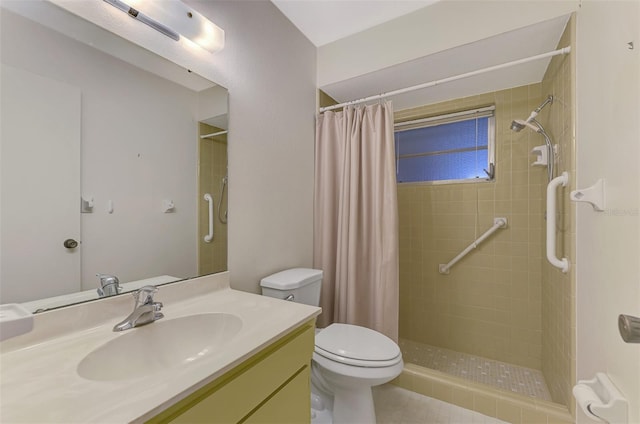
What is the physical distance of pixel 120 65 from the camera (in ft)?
3.09

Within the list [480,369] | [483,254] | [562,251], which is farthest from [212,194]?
[480,369]

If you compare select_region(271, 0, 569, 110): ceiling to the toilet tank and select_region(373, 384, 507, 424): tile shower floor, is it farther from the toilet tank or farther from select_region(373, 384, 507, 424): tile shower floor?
select_region(373, 384, 507, 424): tile shower floor

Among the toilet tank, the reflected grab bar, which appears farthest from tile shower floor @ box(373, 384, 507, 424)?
the reflected grab bar

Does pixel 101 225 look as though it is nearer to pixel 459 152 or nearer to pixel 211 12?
pixel 211 12

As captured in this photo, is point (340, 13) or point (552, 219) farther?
point (340, 13)

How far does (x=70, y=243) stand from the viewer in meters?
0.82

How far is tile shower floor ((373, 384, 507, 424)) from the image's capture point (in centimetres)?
140

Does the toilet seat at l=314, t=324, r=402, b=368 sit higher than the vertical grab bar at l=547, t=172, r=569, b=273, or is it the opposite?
the vertical grab bar at l=547, t=172, r=569, b=273

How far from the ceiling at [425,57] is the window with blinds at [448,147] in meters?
0.24

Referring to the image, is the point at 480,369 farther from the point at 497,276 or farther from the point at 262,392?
the point at 262,392

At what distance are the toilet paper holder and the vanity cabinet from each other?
0.74m

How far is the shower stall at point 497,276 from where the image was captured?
Result: 4.88ft

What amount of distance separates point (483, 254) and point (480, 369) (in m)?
0.85

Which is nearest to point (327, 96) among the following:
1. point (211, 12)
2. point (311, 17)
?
point (311, 17)
